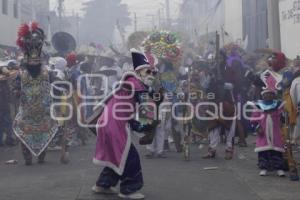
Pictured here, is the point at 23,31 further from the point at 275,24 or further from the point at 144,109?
the point at 275,24

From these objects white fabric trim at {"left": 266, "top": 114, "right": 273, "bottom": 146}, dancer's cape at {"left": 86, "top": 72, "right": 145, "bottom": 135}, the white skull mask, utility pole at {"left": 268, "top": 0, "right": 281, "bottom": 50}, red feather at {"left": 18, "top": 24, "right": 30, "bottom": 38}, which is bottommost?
white fabric trim at {"left": 266, "top": 114, "right": 273, "bottom": 146}

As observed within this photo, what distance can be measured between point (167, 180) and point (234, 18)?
678 inches

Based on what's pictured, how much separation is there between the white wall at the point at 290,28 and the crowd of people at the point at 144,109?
11.2 feet

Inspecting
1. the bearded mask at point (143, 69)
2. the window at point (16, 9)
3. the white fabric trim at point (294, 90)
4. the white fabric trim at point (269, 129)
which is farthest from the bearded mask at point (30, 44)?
the window at point (16, 9)

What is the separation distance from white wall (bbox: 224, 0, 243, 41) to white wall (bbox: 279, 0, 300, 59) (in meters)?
7.12

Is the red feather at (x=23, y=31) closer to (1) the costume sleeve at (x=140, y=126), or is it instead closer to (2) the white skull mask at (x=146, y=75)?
(2) the white skull mask at (x=146, y=75)

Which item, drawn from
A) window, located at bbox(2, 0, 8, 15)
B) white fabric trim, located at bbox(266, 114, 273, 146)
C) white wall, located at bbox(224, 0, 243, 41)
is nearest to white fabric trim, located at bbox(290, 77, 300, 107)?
white fabric trim, located at bbox(266, 114, 273, 146)

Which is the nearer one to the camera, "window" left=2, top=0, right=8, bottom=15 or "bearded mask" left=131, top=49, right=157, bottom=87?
"bearded mask" left=131, top=49, right=157, bottom=87

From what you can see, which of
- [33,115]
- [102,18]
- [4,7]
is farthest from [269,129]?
[102,18]

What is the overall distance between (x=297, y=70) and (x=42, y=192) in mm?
4756

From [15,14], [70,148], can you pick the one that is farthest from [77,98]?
[15,14]

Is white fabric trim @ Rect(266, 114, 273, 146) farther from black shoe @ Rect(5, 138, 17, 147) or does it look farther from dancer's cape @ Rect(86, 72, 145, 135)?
black shoe @ Rect(5, 138, 17, 147)

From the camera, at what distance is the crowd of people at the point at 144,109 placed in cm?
720

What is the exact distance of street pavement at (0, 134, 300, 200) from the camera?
285 inches
